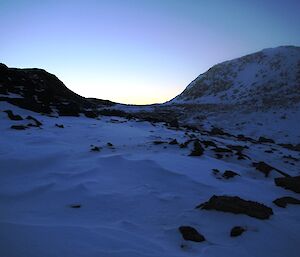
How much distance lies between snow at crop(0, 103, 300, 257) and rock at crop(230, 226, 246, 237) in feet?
0.26

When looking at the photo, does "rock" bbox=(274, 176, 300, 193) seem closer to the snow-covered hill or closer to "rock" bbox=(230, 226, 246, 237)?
"rock" bbox=(230, 226, 246, 237)

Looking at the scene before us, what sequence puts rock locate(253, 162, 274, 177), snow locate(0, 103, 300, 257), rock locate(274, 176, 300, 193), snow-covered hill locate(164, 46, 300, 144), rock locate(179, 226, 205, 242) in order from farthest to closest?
snow-covered hill locate(164, 46, 300, 144)
rock locate(253, 162, 274, 177)
rock locate(274, 176, 300, 193)
rock locate(179, 226, 205, 242)
snow locate(0, 103, 300, 257)

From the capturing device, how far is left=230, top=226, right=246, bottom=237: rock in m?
5.37

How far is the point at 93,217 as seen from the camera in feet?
18.1

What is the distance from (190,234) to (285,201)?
319 cm

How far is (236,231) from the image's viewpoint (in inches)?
213

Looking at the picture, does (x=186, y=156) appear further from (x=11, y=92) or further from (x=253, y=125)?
(x=253, y=125)

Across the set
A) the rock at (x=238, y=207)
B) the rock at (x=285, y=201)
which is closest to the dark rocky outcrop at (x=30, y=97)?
the rock at (x=238, y=207)

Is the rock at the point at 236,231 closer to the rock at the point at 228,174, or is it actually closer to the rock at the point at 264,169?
the rock at the point at 228,174

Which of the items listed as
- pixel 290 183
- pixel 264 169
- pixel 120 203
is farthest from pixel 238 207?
pixel 264 169

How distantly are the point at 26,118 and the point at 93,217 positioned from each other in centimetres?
958

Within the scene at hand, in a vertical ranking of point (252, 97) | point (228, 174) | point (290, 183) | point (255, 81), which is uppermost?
point (255, 81)

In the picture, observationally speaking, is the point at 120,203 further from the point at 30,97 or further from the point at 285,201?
the point at 30,97

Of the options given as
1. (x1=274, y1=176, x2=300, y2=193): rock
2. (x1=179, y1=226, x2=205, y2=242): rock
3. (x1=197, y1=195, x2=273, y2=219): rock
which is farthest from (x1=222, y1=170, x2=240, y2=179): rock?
(x1=179, y1=226, x2=205, y2=242): rock
